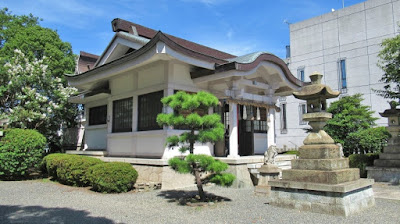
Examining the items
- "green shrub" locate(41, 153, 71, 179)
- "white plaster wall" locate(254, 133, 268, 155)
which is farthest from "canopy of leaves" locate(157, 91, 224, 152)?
"white plaster wall" locate(254, 133, 268, 155)

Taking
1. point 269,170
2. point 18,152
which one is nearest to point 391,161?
point 269,170

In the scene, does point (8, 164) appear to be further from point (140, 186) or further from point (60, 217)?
point (60, 217)

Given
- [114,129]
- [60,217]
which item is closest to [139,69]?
[114,129]

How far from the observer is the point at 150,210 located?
6957mm

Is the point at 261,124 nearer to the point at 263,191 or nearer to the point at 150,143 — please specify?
the point at 150,143

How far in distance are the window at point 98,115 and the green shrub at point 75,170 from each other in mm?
4043

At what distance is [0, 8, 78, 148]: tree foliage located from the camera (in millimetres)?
14625

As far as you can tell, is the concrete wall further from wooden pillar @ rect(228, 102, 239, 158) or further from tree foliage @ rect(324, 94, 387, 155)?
wooden pillar @ rect(228, 102, 239, 158)

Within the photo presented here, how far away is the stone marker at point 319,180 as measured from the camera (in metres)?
6.29

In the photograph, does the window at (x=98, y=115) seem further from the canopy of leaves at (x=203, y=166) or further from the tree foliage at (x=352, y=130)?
the tree foliage at (x=352, y=130)

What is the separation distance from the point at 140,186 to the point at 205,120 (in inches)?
146

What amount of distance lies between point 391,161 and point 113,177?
10.6m

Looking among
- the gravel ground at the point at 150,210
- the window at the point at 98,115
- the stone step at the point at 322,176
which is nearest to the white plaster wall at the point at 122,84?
the window at the point at 98,115

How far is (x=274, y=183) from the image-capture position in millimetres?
7258
